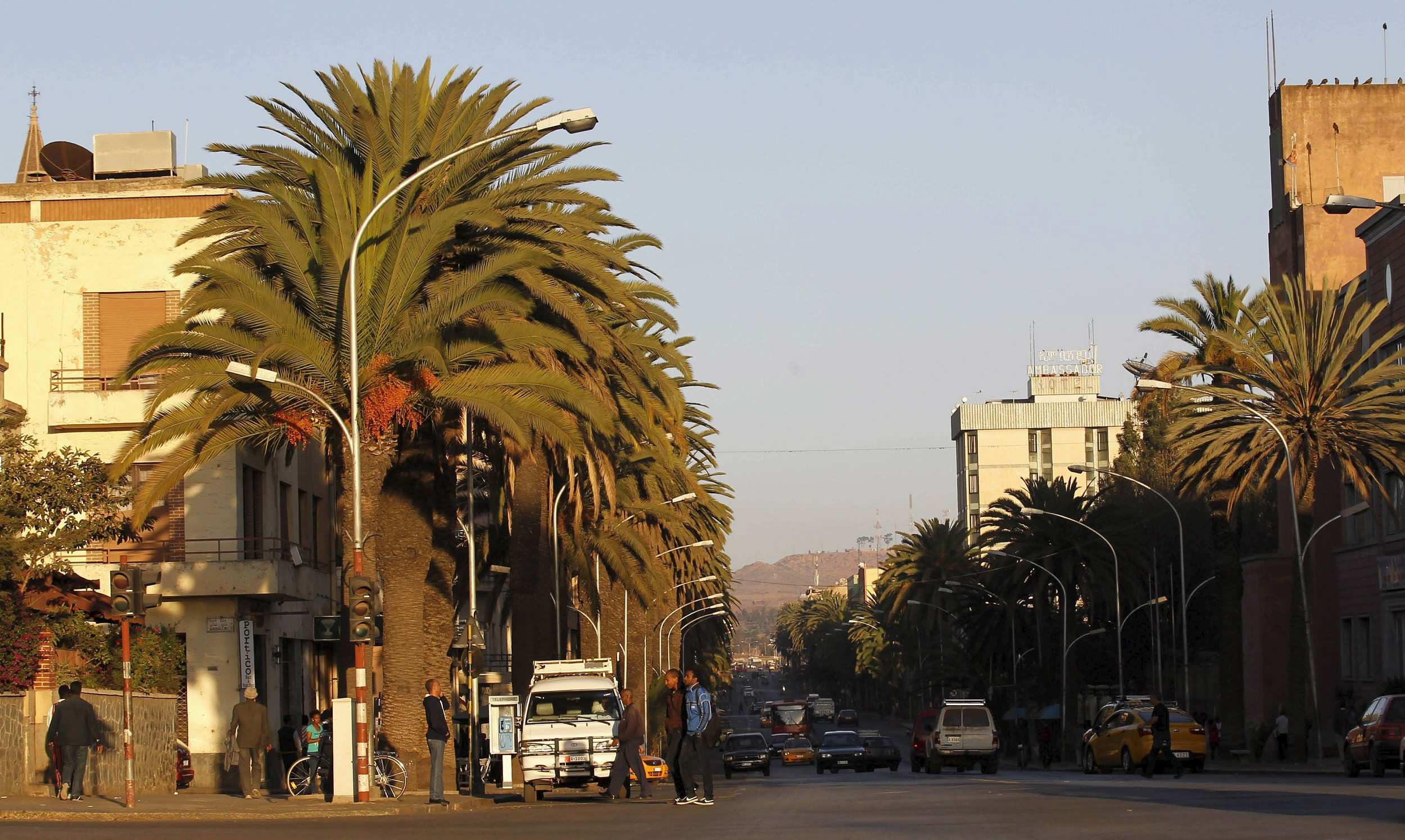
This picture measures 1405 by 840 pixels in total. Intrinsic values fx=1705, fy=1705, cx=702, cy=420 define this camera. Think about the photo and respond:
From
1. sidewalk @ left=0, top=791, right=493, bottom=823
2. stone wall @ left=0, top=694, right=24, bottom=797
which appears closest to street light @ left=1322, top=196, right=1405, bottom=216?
sidewalk @ left=0, top=791, right=493, bottom=823

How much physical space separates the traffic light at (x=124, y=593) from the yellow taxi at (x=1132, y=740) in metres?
22.0

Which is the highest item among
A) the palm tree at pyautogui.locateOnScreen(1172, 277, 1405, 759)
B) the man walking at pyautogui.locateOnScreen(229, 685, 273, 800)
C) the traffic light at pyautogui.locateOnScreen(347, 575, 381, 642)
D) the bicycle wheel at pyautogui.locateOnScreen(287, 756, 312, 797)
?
the palm tree at pyautogui.locateOnScreen(1172, 277, 1405, 759)

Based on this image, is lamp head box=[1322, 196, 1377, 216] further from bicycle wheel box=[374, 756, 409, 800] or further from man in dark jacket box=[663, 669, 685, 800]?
bicycle wheel box=[374, 756, 409, 800]

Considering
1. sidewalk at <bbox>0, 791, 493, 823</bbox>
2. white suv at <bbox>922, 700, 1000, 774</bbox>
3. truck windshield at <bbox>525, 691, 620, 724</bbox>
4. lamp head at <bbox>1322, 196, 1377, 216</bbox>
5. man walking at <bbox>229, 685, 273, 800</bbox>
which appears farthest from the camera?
white suv at <bbox>922, 700, 1000, 774</bbox>

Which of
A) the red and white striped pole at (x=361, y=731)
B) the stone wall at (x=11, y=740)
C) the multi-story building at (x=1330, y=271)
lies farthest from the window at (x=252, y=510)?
the multi-story building at (x=1330, y=271)

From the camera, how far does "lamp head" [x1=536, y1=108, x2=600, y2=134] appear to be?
950 inches

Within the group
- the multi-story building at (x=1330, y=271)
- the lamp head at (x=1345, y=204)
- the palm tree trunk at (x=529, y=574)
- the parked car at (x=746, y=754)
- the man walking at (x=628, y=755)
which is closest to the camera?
the man walking at (x=628, y=755)

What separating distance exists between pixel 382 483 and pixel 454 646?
17.3 feet

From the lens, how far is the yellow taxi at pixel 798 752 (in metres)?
72.2

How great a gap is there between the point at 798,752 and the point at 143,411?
144 ft

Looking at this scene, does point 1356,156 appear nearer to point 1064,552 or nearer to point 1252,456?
point 1064,552

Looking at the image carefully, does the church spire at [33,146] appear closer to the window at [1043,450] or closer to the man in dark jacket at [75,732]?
the man in dark jacket at [75,732]

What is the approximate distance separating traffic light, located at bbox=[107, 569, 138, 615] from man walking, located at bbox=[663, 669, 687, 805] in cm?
745

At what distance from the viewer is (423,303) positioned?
1108 inches
